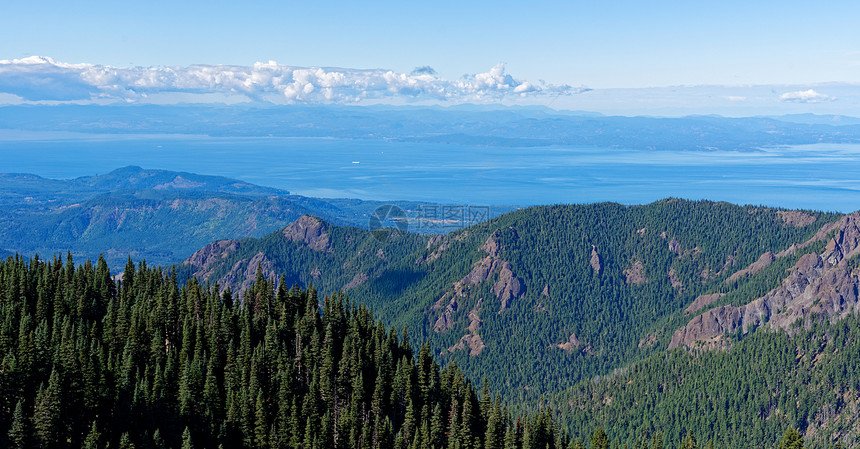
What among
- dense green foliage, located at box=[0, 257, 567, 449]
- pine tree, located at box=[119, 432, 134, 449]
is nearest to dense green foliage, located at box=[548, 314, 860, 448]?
dense green foliage, located at box=[0, 257, 567, 449]

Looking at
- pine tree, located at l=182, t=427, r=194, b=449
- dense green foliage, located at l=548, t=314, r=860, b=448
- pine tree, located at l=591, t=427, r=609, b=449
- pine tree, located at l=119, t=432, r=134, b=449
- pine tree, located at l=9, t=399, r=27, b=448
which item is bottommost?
dense green foliage, located at l=548, t=314, r=860, b=448

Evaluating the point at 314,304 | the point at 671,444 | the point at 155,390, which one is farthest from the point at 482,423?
the point at 671,444

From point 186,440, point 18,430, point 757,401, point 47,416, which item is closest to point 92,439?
point 47,416

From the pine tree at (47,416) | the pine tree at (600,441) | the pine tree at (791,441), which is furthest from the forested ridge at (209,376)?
the pine tree at (791,441)

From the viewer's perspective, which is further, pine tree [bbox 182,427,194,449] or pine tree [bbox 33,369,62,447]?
pine tree [bbox 182,427,194,449]

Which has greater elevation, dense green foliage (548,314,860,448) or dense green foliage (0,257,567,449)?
dense green foliage (0,257,567,449)

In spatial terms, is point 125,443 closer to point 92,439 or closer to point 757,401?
point 92,439


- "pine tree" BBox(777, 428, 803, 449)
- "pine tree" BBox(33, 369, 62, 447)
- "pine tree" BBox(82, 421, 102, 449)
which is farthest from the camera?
"pine tree" BBox(777, 428, 803, 449)

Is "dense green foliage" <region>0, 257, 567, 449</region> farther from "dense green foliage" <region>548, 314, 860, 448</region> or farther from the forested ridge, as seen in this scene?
"dense green foliage" <region>548, 314, 860, 448</region>

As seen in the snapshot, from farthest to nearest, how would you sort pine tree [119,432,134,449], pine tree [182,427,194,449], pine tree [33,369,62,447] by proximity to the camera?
pine tree [182,427,194,449] < pine tree [33,369,62,447] < pine tree [119,432,134,449]
